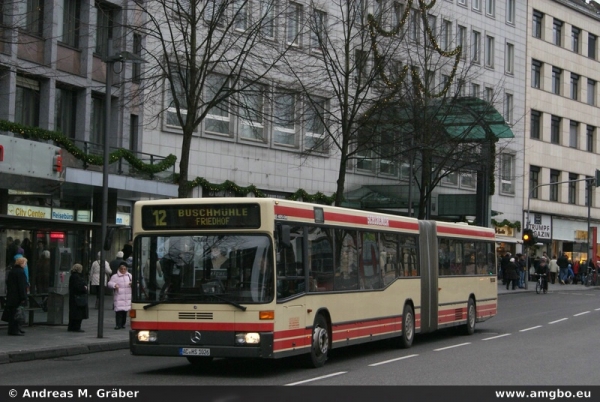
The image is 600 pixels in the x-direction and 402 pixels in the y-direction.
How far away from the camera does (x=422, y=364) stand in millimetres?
17125

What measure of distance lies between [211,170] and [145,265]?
83.3 ft

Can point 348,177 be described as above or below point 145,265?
above

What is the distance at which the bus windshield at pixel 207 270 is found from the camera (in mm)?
15148

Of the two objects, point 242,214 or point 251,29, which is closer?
point 242,214

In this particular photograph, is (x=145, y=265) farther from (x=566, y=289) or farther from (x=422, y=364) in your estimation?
(x=566, y=289)

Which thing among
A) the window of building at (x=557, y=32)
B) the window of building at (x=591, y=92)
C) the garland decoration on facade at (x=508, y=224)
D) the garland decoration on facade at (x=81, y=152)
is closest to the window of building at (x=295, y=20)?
the garland decoration on facade at (x=81, y=152)

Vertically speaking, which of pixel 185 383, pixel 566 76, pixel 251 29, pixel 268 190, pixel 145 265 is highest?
pixel 566 76

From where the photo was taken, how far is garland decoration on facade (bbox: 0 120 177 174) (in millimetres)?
29281

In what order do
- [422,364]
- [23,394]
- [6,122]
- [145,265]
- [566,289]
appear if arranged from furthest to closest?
1. [566,289]
2. [6,122]
3. [422,364]
4. [145,265]
5. [23,394]


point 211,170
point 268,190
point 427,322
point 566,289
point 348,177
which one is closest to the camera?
point 427,322

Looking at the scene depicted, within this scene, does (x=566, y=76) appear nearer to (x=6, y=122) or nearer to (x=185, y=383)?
(x=6, y=122)

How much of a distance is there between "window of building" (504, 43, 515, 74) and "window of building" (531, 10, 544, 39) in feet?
12.7

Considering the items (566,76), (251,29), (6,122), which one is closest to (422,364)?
(251,29)

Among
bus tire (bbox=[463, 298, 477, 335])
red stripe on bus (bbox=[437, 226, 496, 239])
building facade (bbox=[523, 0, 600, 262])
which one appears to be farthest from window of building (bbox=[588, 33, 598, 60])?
bus tire (bbox=[463, 298, 477, 335])
